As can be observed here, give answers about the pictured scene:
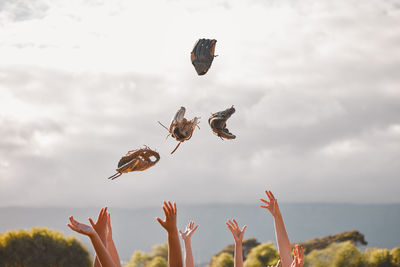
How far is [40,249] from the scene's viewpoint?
22688 mm

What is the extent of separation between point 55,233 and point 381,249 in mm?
16468

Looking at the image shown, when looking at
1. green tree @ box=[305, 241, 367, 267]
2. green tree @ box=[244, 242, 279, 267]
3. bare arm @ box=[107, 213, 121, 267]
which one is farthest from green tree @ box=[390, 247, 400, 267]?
bare arm @ box=[107, 213, 121, 267]

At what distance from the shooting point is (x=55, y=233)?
23812 mm

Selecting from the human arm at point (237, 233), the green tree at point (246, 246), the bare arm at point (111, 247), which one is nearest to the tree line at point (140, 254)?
the green tree at point (246, 246)

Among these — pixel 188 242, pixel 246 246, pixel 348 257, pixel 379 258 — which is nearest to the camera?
pixel 188 242

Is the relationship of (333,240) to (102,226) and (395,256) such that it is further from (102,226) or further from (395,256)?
(102,226)

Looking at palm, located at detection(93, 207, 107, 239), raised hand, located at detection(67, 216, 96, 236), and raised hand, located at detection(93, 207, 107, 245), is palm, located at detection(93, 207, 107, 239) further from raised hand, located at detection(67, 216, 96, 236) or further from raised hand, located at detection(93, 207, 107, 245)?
raised hand, located at detection(67, 216, 96, 236)

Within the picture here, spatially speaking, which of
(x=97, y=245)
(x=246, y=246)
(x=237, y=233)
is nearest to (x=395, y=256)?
(x=246, y=246)

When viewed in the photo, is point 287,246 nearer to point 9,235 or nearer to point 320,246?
point 9,235

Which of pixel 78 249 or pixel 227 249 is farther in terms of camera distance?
pixel 227 249

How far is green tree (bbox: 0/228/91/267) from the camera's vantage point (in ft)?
72.1

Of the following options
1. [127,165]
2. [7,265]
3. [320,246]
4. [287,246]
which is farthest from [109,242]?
[320,246]

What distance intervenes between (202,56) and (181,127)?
5.37ft

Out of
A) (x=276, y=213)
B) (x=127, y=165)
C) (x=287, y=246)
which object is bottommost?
(x=287, y=246)
